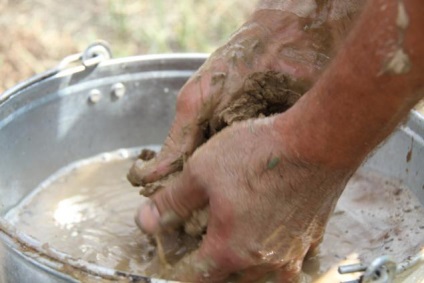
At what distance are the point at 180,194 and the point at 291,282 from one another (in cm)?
33

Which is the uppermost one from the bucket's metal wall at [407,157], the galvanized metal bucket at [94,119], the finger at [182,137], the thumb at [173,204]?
the galvanized metal bucket at [94,119]

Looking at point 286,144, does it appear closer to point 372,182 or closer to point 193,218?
point 193,218

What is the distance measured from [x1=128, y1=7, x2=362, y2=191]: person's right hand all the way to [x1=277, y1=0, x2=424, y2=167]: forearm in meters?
0.31

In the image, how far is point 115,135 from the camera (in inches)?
89.0

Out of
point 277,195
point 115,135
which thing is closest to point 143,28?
point 115,135

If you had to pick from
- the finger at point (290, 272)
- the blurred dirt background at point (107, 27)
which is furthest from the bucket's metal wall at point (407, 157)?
the blurred dirt background at point (107, 27)

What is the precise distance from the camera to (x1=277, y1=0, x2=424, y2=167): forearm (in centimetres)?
109

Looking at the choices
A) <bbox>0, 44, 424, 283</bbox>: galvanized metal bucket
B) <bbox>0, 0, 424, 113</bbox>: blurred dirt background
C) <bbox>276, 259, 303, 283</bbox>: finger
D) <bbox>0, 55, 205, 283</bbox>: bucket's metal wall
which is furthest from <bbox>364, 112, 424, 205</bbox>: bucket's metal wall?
<bbox>0, 0, 424, 113</bbox>: blurred dirt background

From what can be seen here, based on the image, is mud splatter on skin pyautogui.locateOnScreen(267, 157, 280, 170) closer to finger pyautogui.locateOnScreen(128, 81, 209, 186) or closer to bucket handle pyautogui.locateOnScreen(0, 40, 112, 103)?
finger pyautogui.locateOnScreen(128, 81, 209, 186)

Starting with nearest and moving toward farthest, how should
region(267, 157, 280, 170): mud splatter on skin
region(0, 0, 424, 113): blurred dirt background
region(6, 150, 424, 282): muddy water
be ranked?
1. region(267, 157, 280, 170): mud splatter on skin
2. region(6, 150, 424, 282): muddy water
3. region(0, 0, 424, 113): blurred dirt background

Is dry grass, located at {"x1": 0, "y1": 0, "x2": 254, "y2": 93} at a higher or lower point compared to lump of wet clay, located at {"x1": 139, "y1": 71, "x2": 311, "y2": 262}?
higher

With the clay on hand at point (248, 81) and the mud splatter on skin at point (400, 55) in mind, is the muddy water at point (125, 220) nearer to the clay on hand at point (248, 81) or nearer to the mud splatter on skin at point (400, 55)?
the clay on hand at point (248, 81)

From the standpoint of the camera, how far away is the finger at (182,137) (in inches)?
62.3

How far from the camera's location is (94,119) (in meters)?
2.19
